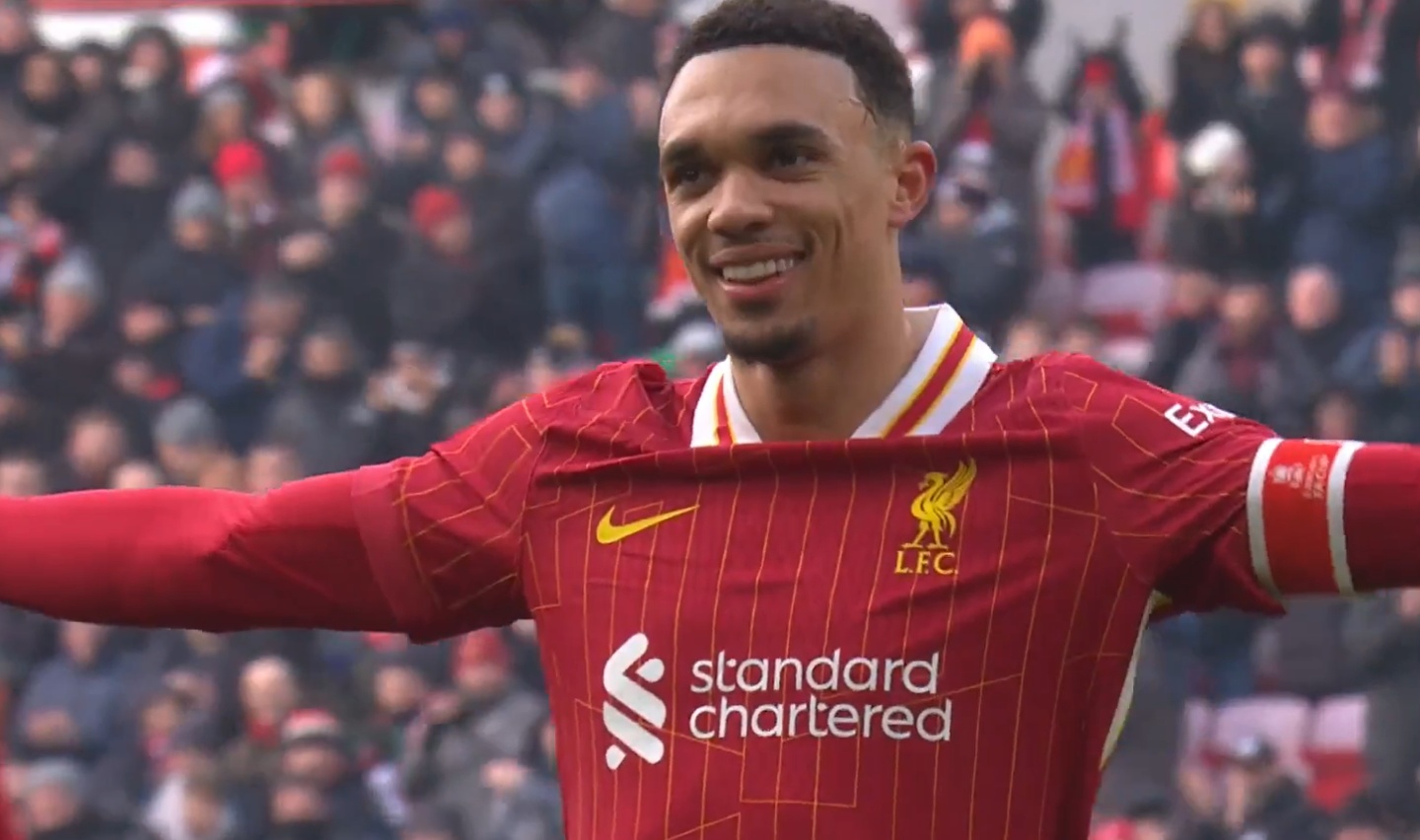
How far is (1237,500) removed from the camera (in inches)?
110

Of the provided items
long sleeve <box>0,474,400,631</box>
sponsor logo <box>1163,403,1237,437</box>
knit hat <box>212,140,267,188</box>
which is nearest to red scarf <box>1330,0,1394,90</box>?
knit hat <box>212,140,267,188</box>

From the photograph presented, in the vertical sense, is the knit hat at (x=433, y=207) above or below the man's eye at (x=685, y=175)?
above

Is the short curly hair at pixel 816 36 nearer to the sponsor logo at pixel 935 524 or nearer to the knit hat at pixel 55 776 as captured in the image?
the sponsor logo at pixel 935 524

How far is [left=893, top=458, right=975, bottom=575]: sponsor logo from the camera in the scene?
2895 mm

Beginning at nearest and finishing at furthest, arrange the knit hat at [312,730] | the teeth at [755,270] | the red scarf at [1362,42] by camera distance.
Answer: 1. the teeth at [755,270]
2. the knit hat at [312,730]
3. the red scarf at [1362,42]

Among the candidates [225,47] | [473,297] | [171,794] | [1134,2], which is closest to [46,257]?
[225,47]

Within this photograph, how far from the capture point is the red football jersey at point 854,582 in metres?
2.82

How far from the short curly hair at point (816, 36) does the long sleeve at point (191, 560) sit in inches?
25.9

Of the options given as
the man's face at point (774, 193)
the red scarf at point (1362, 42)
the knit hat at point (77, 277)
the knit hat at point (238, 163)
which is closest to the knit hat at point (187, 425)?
the knit hat at point (77, 277)

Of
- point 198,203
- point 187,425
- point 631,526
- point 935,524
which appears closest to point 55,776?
point 187,425

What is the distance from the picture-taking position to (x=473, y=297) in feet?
28.9

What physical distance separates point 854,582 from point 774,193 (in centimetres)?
43

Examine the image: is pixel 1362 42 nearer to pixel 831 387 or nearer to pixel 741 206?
pixel 831 387

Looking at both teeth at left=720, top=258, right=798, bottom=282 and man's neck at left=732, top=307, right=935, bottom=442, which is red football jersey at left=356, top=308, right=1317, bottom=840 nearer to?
man's neck at left=732, top=307, right=935, bottom=442
